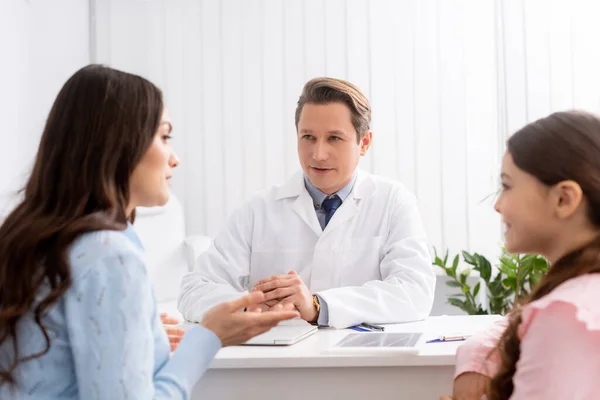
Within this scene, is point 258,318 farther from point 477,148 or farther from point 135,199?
point 477,148

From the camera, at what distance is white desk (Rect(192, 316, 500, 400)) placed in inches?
58.7

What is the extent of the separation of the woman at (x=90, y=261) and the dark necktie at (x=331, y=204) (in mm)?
1132

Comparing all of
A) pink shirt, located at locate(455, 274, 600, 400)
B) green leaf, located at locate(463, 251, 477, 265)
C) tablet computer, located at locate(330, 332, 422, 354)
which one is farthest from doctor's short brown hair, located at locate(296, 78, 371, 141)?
green leaf, located at locate(463, 251, 477, 265)

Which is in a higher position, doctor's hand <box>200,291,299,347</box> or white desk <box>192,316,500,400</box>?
doctor's hand <box>200,291,299,347</box>

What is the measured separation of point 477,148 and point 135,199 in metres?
2.98

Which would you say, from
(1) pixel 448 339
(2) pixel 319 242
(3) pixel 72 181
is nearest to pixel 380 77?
(2) pixel 319 242

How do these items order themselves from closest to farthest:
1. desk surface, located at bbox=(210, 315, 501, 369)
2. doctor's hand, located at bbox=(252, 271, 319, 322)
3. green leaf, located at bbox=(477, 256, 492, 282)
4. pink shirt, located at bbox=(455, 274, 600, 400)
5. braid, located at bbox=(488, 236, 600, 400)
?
pink shirt, located at bbox=(455, 274, 600, 400), braid, located at bbox=(488, 236, 600, 400), desk surface, located at bbox=(210, 315, 501, 369), doctor's hand, located at bbox=(252, 271, 319, 322), green leaf, located at bbox=(477, 256, 492, 282)

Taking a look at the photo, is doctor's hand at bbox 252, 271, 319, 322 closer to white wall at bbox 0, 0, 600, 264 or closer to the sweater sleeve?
the sweater sleeve

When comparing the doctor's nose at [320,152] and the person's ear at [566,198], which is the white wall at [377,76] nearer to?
the doctor's nose at [320,152]

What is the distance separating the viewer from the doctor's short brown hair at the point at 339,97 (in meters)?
2.33

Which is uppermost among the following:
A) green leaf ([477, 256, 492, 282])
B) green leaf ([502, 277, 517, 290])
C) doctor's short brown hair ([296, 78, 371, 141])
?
doctor's short brown hair ([296, 78, 371, 141])

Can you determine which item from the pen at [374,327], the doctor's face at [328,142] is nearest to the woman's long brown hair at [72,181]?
the pen at [374,327]

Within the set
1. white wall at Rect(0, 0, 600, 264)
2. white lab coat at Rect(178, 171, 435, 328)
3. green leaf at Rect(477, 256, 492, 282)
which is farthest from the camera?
white wall at Rect(0, 0, 600, 264)

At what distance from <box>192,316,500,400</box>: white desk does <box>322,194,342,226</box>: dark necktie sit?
87 centimetres
